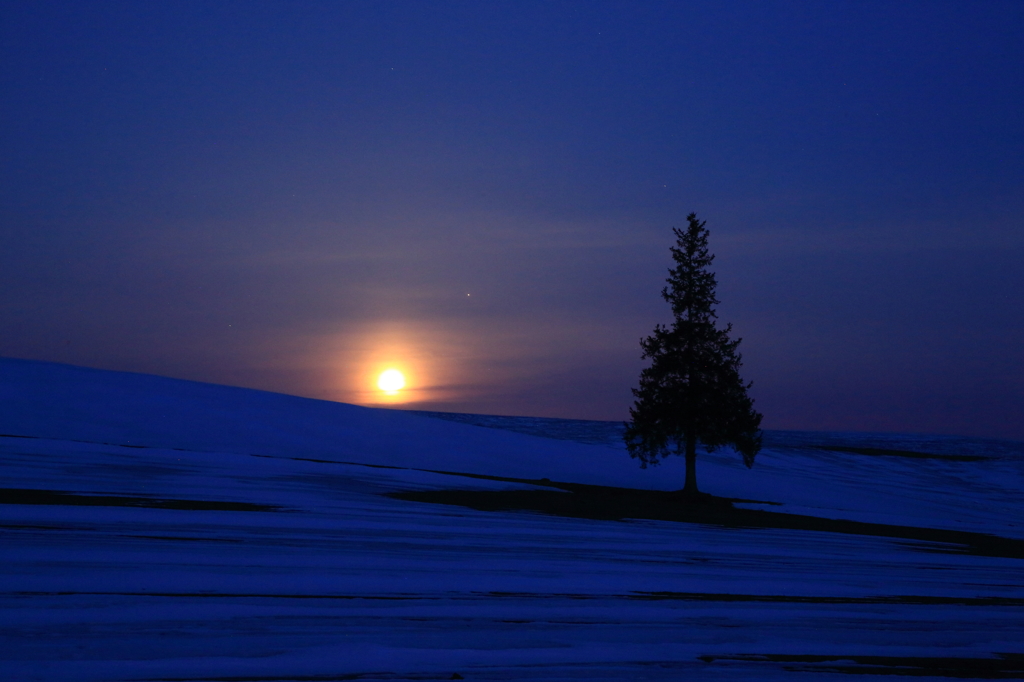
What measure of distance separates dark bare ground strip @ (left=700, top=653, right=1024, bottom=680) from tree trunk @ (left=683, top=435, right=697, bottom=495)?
64.0 ft

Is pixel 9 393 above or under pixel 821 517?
above

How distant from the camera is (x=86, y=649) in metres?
3.53

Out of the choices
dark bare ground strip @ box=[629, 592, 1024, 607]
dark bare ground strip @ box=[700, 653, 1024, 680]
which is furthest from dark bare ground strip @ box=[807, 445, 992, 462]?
dark bare ground strip @ box=[700, 653, 1024, 680]

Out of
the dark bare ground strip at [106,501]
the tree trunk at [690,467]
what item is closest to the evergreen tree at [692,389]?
the tree trunk at [690,467]

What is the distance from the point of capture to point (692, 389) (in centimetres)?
2505

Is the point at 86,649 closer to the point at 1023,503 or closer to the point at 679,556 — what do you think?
the point at 679,556

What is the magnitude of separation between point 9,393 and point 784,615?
928 inches

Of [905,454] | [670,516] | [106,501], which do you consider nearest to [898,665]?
[106,501]

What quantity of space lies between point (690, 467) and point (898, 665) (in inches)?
818

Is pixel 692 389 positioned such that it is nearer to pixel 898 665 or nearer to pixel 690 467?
pixel 690 467

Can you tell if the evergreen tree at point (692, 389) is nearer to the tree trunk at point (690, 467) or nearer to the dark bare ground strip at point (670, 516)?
the tree trunk at point (690, 467)

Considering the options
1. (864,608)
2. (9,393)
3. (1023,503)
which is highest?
(9,393)

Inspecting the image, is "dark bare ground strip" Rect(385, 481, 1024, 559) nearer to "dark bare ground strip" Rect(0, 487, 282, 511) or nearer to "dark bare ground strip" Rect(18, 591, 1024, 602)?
"dark bare ground strip" Rect(0, 487, 282, 511)

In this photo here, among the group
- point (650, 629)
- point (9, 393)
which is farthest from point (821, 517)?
point (9, 393)
